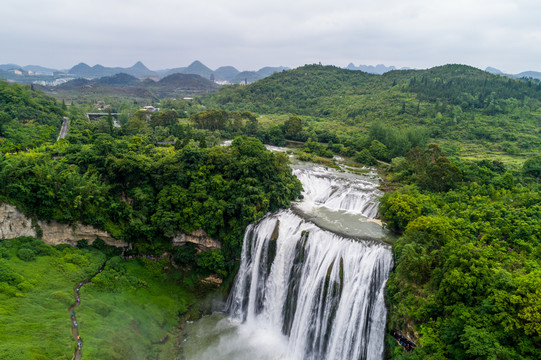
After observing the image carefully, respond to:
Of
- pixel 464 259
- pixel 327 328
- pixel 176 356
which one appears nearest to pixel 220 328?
pixel 176 356

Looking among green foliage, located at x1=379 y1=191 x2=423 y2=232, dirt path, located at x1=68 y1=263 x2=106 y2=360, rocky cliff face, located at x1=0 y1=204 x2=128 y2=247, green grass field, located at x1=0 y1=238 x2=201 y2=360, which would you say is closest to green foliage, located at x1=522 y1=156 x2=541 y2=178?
green foliage, located at x1=379 y1=191 x2=423 y2=232

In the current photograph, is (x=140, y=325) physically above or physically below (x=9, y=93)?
below

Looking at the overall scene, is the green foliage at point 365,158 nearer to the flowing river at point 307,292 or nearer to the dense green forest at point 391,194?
the dense green forest at point 391,194

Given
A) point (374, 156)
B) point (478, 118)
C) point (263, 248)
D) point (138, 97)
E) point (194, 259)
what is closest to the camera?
point (263, 248)

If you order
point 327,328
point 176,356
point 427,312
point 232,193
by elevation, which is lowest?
point 176,356

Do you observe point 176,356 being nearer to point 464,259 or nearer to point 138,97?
point 464,259

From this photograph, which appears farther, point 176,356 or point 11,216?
point 11,216

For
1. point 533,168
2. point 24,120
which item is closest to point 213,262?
point 533,168
